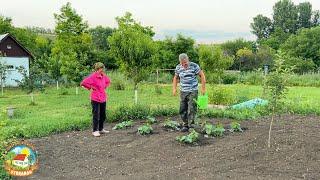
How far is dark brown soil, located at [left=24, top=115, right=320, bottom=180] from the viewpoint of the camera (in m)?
5.67

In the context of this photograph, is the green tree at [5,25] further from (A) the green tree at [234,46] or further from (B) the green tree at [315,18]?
(B) the green tree at [315,18]

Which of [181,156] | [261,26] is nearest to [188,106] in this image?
[181,156]

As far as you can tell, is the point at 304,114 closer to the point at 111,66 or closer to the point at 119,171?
the point at 119,171

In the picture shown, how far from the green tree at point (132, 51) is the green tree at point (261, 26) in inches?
2951

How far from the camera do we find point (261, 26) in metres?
87.1

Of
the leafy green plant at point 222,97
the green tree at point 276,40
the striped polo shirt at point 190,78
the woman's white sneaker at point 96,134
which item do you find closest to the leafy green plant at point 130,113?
the woman's white sneaker at point 96,134

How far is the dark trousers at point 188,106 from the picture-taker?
8538 mm

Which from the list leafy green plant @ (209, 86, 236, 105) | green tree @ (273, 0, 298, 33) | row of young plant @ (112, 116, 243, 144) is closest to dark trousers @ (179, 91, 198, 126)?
row of young plant @ (112, 116, 243, 144)

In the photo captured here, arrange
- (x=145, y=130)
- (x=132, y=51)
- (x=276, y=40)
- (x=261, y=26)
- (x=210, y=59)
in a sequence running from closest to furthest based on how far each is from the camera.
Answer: (x=145, y=130) → (x=132, y=51) → (x=210, y=59) → (x=276, y=40) → (x=261, y=26)

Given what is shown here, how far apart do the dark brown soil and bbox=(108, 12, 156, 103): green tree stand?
5.84m

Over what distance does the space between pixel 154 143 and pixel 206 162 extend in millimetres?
1518

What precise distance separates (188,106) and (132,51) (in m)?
5.69

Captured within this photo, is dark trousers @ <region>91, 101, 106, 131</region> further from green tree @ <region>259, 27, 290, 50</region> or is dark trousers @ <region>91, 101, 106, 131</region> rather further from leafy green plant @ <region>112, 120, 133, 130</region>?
green tree @ <region>259, 27, 290, 50</region>

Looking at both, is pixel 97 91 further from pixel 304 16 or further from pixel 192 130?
pixel 304 16
